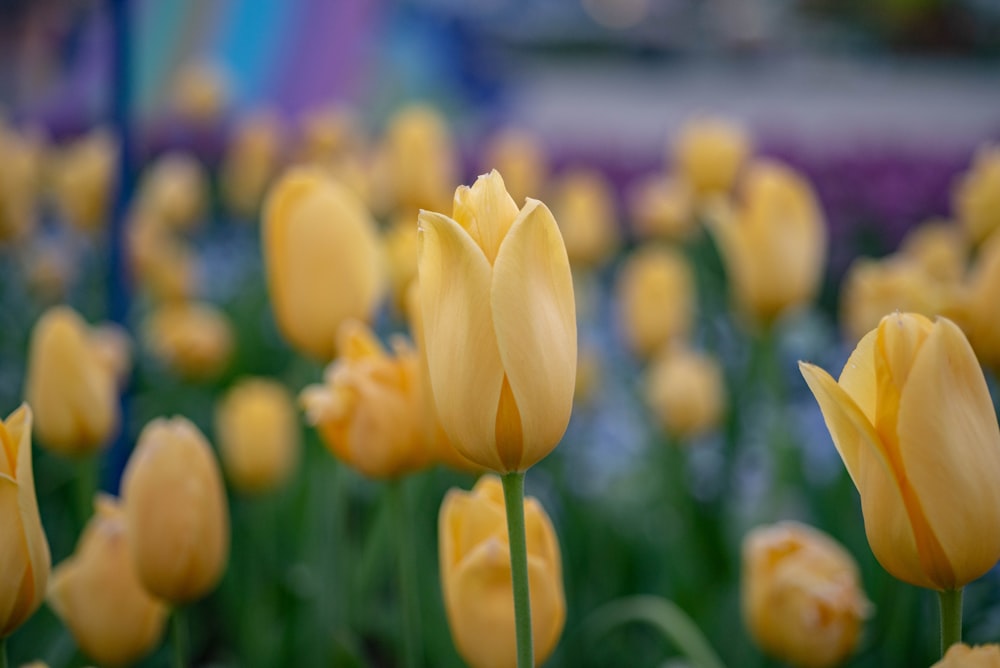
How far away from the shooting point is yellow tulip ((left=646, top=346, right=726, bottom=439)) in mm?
1629

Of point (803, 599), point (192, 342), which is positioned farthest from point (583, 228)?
point (803, 599)

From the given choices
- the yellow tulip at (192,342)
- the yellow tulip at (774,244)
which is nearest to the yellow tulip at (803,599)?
the yellow tulip at (774,244)

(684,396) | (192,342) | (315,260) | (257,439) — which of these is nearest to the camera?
(315,260)

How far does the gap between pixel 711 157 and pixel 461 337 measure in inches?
55.3

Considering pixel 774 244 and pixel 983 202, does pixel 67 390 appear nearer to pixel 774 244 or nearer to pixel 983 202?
pixel 774 244

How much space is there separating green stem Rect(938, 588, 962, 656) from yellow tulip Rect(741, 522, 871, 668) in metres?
0.27

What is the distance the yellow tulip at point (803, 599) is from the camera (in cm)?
83

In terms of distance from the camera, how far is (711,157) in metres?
1.86

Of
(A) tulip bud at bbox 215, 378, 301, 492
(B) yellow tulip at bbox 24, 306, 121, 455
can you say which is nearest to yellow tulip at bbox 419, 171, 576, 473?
(B) yellow tulip at bbox 24, 306, 121, 455

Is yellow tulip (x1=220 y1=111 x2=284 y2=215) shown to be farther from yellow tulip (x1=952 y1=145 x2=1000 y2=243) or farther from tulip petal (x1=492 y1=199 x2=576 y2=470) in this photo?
tulip petal (x1=492 y1=199 x2=576 y2=470)

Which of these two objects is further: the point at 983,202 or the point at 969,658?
the point at 983,202

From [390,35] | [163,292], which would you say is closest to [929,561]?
[163,292]

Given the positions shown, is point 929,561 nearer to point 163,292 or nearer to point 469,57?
point 163,292

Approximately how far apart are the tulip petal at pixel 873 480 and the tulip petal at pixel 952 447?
0.01 metres
